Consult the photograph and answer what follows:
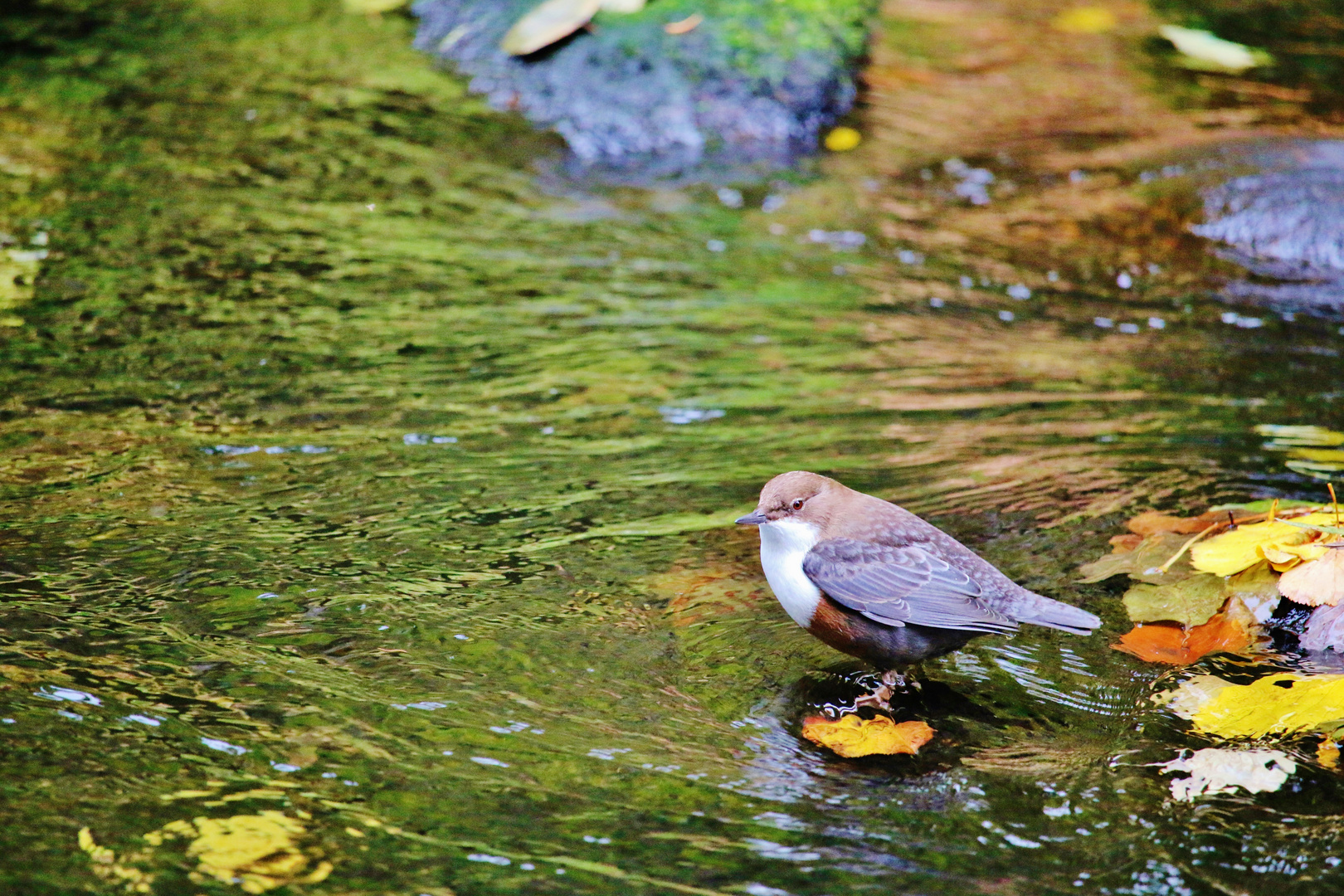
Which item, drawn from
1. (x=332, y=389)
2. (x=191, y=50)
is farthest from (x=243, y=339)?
(x=191, y=50)

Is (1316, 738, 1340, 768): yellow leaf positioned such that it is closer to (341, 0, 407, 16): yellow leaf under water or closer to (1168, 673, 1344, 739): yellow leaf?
(1168, 673, 1344, 739): yellow leaf

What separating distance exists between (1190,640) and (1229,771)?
675 mm

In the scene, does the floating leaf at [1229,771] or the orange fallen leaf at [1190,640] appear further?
the orange fallen leaf at [1190,640]

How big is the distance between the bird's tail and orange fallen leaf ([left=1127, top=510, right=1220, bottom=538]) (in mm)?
931

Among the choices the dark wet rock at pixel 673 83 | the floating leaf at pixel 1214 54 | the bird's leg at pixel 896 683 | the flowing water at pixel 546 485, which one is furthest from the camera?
the floating leaf at pixel 1214 54

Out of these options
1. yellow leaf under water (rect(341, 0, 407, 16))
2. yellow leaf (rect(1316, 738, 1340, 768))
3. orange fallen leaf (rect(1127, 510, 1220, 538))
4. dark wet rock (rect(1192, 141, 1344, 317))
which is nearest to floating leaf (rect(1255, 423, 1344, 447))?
orange fallen leaf (rect(1127, 510, 1220, 538))

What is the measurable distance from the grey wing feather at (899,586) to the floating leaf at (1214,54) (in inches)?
305

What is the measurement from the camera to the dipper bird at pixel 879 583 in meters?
3.42

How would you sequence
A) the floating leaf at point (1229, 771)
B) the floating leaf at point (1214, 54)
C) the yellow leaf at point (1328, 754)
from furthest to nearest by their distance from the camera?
the floating leaf at point (1214, 54) → the yellow leaf at point (1328, 754) → the floating leaf at point (1229, 771)

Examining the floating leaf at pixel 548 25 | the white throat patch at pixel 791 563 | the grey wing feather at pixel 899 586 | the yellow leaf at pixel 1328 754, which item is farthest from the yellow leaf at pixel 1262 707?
the floating leaf at pixel 548 25

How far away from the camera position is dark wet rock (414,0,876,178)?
8.42m

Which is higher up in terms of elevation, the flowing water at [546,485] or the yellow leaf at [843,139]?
the yellow leaf at [843,139]

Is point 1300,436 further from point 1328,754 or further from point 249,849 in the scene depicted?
point 249,849

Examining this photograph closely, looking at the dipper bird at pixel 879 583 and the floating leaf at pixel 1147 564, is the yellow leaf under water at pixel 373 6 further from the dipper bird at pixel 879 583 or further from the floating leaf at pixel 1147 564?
the floating leaf at pixel 1147 564
